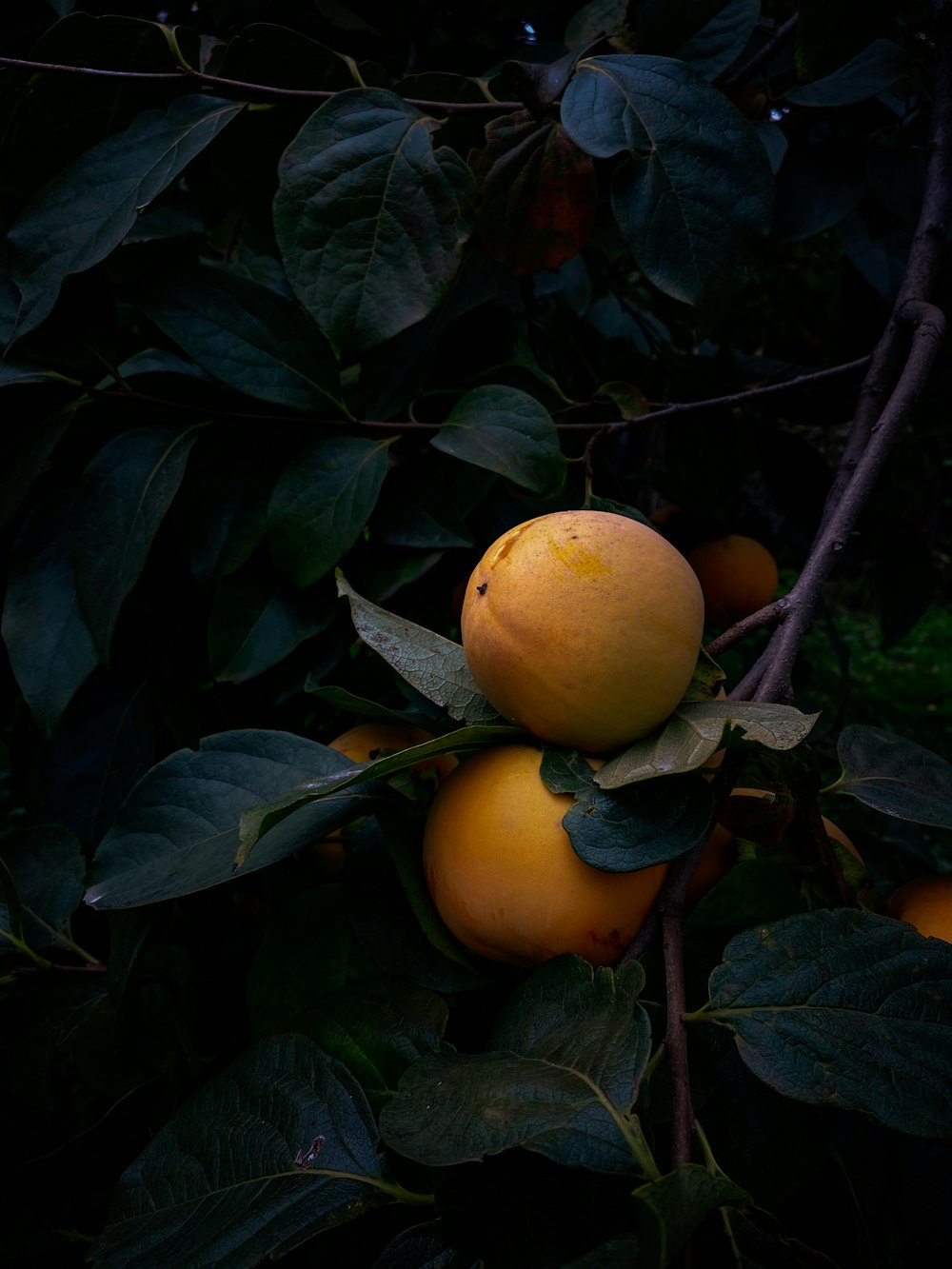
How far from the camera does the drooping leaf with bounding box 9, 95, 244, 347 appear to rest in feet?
2.86

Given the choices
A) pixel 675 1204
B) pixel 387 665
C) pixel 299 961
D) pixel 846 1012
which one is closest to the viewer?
pixel 675 1204

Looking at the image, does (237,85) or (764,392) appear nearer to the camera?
(237,85)

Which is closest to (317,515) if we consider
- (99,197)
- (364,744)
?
(364,744)

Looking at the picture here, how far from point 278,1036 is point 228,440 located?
662mm

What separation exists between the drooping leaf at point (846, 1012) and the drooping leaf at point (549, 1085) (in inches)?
2.8

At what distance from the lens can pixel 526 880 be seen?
0.57 meters

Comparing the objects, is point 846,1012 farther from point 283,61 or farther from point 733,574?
point 283,61

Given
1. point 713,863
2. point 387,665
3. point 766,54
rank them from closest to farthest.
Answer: point 713,863 < point 387,665 < point 766,54

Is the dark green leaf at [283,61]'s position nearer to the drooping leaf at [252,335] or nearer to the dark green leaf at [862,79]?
the drooping leaf at [252,335]

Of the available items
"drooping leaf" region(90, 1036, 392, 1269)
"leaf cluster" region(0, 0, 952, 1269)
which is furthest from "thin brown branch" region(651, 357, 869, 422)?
"drooping leaf" region(90, 1036, 392, 1269)

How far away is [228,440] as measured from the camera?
1.06 metres

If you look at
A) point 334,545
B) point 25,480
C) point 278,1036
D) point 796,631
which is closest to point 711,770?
point 796,631

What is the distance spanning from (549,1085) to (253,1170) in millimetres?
232

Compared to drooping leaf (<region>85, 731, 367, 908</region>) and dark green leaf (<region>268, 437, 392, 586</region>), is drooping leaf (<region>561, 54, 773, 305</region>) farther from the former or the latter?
drooping leaf (<region>85, 731, 367, 908</region>)
